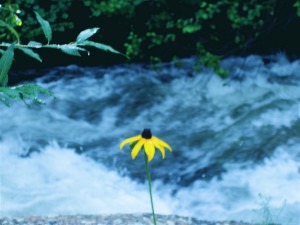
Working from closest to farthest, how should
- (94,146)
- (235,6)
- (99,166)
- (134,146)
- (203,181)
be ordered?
(134,146), (203,181), (99,166), (94,146), (235,6)

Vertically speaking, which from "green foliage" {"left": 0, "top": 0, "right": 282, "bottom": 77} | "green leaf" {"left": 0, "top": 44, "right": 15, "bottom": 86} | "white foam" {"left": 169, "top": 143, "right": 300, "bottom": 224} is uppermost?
"green foliage" {"left": 0, "top": 0, "right": 282, "bottom": 77}

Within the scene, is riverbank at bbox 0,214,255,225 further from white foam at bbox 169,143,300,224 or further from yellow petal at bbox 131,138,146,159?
yellow petal at bbox 131,138,146,159

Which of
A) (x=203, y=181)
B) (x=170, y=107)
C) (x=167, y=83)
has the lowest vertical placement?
(x=203, y=181)

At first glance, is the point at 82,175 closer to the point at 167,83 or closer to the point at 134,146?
the point at 167,83

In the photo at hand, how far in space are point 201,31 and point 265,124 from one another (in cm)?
142

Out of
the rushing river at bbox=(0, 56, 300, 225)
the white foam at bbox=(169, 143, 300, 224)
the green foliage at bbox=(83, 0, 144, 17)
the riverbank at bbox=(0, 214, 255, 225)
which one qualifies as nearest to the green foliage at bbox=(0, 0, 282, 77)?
the green foliage at bbox=(83, 0, 144, 17)

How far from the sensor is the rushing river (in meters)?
3.78

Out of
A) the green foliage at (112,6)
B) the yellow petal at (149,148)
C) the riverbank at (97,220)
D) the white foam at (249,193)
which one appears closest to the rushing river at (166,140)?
the white foam at (249,193)

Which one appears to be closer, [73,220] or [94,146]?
[73,220]

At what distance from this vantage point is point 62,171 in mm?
4227

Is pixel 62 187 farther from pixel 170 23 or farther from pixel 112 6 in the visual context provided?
pixel 170 23

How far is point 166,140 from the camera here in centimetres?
482

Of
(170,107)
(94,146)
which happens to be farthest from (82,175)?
(170,107)

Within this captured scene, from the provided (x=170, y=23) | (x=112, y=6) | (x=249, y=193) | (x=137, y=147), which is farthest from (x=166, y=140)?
(x=137, y=147)
